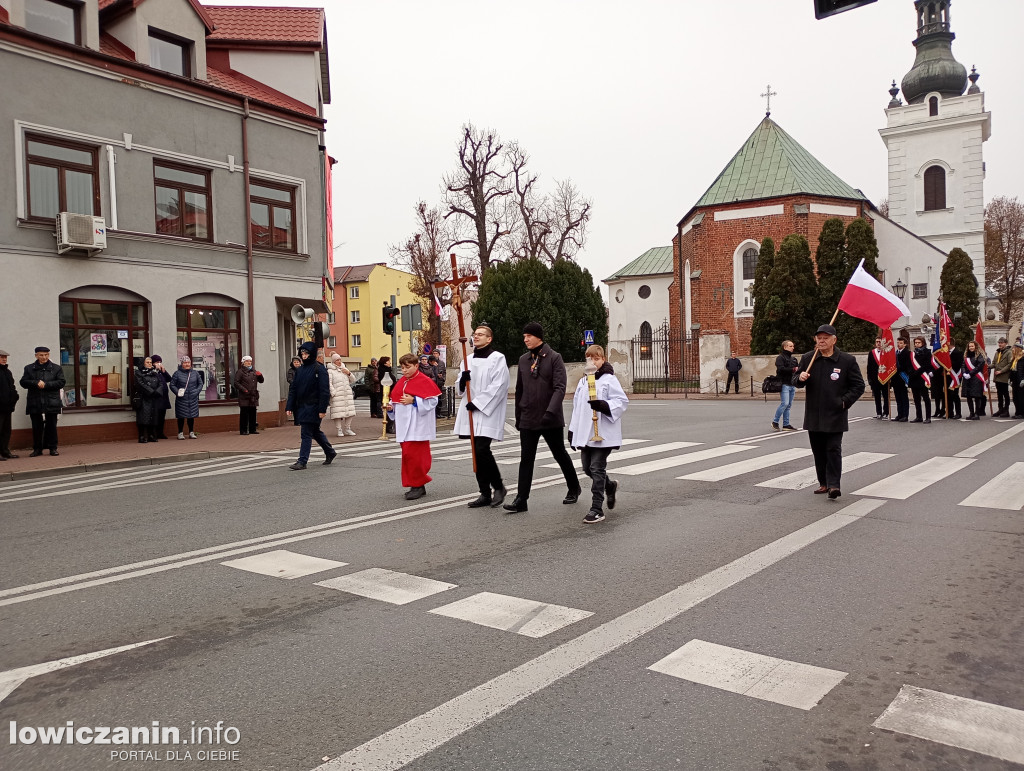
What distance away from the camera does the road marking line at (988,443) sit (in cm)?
1185

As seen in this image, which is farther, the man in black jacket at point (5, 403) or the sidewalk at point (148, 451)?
the man in black jacket at point (5, 403)

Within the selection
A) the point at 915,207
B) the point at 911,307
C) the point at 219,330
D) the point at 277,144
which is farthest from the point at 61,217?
the point at 915,207

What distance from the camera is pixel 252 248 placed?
19.6m

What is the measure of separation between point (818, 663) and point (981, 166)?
189 ft

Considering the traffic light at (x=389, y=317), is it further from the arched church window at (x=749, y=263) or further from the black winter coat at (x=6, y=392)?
the arched church window at (x=749, y=263)

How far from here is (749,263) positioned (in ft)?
151

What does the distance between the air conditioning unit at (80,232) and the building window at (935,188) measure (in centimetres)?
5269

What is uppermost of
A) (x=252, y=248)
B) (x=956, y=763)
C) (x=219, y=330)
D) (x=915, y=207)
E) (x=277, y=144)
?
(x=915, y=207)

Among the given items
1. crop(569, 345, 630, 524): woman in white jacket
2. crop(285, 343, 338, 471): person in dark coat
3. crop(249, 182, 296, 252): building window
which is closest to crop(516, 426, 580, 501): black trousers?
crop(569, 345, 630, 524): woman in white jacket

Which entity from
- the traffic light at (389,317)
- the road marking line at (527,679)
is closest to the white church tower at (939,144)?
the traffic light at (389,317)

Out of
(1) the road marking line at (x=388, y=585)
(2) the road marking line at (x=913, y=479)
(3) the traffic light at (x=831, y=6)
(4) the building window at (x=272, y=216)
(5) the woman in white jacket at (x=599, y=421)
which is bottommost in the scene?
(2) the road marking line at (x=913, y=479)

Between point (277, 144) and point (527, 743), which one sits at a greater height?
point (277, 144)

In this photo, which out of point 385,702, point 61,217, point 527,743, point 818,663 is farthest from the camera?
point 61,217

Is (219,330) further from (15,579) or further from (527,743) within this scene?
(527,743)
